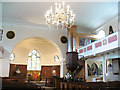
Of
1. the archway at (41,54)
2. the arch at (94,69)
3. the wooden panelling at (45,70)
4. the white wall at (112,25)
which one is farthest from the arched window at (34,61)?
the white wall at (112,25)

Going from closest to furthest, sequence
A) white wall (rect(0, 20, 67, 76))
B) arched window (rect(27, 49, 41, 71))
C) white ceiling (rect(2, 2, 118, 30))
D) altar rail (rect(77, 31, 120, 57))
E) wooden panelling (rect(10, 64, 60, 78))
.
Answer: altar rail (rect(77, 31, 120, 57)) < white ceiling (rect(2, 2, 118, 30)) < white wall (rect(0, 20, 67, 76)) < wooden panelling (rect(10, 64, 60, 78)) < arched window (rect(27, 49, 41, 71))

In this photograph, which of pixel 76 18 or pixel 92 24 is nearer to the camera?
pixel 76 18

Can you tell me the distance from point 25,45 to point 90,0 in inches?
485

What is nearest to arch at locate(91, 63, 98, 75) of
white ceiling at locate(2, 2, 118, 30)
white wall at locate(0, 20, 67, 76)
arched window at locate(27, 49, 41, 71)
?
white wall at locate(0, 20, 67, 76)

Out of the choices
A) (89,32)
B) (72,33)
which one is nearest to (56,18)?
(72,33)

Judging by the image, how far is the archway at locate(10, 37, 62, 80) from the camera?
19.0m

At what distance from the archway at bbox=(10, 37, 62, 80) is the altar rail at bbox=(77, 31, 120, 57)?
716 cm

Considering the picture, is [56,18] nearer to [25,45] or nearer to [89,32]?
[89,32]

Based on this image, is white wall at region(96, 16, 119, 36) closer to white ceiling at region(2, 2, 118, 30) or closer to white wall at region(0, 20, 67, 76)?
white ceiling at region(2, 2, 118, 30)

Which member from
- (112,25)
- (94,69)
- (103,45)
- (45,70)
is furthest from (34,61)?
(103,45)

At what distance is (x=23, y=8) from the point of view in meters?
11.3

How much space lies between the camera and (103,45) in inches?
407

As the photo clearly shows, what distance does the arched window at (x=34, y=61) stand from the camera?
19856mm

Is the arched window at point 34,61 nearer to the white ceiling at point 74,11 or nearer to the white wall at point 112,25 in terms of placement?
the white ceiling at point 74,11
